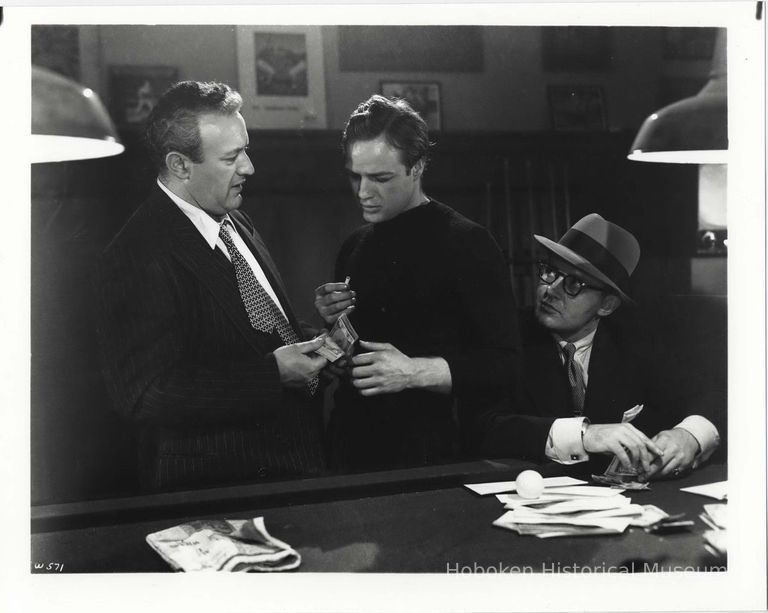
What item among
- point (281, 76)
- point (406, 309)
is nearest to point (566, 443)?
point (406, 309)

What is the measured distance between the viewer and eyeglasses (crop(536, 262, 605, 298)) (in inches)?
94.7

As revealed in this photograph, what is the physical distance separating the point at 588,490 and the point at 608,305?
0.68 meters

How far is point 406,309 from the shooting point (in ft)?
7.61

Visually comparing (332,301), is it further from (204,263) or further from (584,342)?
(584,342)

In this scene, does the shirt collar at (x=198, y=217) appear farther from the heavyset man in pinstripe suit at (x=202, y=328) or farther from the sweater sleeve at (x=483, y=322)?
the sweater sleeve at (x=483, y=322)

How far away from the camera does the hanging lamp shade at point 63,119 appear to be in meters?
2.21

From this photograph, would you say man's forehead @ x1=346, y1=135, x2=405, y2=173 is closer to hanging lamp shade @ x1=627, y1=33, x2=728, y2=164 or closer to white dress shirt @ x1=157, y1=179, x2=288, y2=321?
white dress shirt @ x1=157, y1=179, x2=288, y2=321

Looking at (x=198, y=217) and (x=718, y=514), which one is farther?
(x=198, y=217)

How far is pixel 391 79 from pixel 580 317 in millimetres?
976

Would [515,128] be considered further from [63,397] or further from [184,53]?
[63,397]

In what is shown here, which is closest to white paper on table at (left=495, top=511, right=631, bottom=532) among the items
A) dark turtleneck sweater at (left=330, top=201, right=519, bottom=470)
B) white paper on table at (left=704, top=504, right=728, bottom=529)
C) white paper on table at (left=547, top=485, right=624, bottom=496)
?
white paper on table at (left=547, top=485, right=624, bottom=496)

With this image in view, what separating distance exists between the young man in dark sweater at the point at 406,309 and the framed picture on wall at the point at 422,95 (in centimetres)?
2

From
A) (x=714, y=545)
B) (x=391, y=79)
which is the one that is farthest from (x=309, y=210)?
(x=714, y=545)

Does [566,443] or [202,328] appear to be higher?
[202,328]
